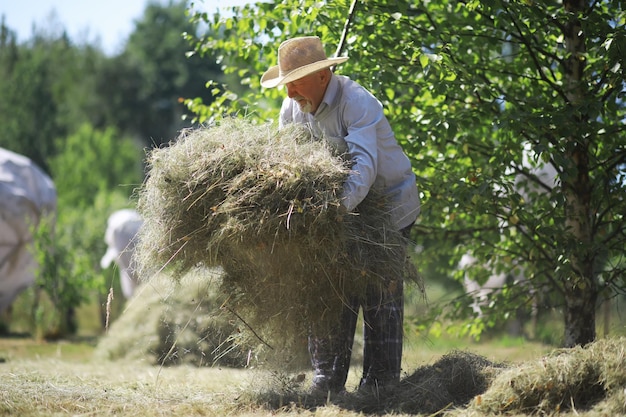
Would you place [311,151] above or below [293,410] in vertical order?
above

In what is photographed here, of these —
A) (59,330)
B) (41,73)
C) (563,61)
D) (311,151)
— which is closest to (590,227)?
(563,61)

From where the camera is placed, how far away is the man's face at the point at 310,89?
4.27 metres

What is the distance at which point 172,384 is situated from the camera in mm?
4957

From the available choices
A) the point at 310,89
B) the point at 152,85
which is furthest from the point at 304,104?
the point at 152,85

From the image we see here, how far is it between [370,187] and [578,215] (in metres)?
1.94

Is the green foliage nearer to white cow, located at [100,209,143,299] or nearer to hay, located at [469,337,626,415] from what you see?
white cow, located at [100,209,143,299]

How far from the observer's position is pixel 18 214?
12523 millimetres

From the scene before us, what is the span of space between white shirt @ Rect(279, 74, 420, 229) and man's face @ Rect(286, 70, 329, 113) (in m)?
0.04

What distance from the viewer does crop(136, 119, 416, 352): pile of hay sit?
148 inches

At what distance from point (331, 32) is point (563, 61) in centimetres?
165

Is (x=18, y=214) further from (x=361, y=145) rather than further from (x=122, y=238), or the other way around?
(x=361, y=145)

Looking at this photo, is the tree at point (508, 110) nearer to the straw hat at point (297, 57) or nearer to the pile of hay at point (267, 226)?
the straw hat at point (297, 57)

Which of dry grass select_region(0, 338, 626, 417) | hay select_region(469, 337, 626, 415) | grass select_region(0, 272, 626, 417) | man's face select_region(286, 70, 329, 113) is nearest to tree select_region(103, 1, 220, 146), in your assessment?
grass select_region(0, 272, 626, 417)

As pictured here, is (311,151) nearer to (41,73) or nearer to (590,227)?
(590,227)
